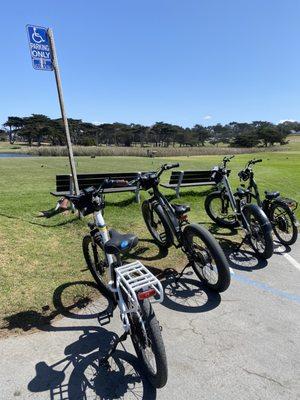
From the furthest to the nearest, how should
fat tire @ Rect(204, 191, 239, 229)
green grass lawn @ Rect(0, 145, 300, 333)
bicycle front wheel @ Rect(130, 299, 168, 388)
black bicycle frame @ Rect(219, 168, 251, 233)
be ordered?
fat tire @ Rect(204, 191, 239, 229), black bicycle frame @ Rect(219, 168, 251, 233), green grass lawn @ Rect(0, 145, 300, 333), bicycle front wheel @ Rect(130, 299, 168, 388)

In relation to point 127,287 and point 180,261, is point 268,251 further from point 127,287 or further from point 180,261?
point 127,287

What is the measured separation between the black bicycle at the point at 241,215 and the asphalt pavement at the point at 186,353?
44.5 inches

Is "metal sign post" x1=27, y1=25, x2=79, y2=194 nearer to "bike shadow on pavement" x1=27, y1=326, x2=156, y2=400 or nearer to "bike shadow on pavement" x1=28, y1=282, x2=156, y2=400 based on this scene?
"bike shadow on pavement" x1=28, y1=282, x2=156, y2=400

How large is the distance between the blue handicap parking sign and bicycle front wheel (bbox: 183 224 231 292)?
175 inches

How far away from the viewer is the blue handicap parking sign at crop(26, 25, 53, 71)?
650 centimetres

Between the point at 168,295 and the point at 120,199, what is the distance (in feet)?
16.0

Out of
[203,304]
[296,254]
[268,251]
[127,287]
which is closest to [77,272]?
[203,304]

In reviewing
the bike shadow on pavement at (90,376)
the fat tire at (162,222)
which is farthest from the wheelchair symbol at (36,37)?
the bike shadow on pavement at (90,376)

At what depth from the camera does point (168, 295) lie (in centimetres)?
450

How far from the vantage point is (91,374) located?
3.05m

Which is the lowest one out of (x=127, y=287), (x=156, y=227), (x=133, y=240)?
(x=156, y=227)

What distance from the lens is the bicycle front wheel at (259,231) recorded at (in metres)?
5.47

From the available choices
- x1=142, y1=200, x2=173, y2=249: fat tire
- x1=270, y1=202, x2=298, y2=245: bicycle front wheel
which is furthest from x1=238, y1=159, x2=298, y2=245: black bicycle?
x1=142, y1=200, x2=173, y2=249: fat tire

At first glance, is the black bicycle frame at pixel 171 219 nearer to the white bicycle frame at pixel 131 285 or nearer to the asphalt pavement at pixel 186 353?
the asphalt pavement at pixel 186 353
